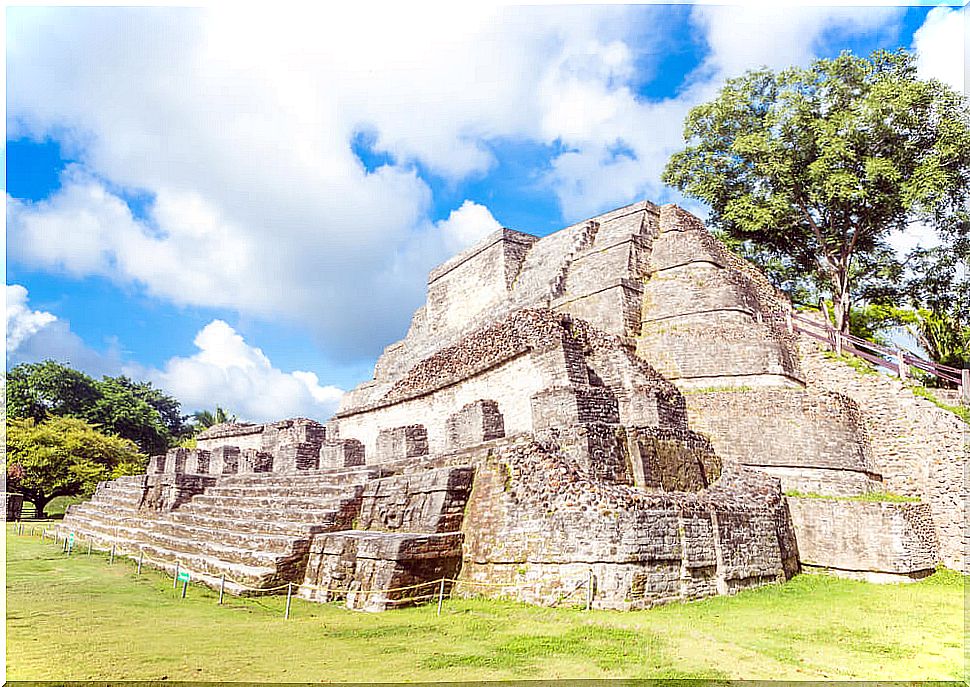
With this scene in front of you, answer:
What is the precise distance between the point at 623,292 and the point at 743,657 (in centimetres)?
A: 1071

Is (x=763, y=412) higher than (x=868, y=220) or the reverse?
the reverse

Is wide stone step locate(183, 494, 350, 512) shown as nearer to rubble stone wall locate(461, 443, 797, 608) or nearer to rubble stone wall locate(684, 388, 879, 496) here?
rubble stone wall locate(461, 443, 797, 608)

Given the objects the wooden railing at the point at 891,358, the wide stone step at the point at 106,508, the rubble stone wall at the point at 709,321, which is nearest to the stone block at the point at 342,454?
the wide stone step at the point at 106,508

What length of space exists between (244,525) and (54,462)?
707 inches

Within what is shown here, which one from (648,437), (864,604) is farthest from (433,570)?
(864,604)

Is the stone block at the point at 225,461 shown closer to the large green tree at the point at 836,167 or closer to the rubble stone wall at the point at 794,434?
the rubble stone wall at the point at 794,434

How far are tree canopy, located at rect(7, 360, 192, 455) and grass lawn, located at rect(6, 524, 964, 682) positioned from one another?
2950 centimetres

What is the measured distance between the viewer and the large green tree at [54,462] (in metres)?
24.4

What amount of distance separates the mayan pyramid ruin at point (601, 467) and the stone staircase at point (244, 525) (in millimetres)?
48

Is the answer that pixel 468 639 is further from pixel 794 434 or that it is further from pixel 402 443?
pixel 794 434

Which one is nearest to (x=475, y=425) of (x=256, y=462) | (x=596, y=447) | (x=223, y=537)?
(x=596, y=447)

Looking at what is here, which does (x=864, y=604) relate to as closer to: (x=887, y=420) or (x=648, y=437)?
(x=648, y=437)

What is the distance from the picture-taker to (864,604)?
30.5ft

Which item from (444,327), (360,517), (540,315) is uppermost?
(444,327)
